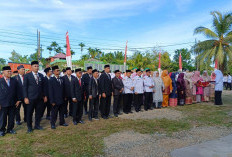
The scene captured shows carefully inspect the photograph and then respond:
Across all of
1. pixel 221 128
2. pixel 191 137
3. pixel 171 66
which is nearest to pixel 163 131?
pixel 191 137

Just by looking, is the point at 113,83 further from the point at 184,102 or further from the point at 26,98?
the point at 184,102

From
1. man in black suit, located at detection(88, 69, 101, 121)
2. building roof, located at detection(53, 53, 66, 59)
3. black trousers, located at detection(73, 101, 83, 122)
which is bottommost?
black trousers, located at detection(73, 101, 83, 122)

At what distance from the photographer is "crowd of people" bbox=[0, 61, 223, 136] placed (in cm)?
515

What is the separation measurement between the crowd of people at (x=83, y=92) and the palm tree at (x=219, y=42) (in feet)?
5.42

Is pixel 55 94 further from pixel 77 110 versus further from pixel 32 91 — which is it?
pixel 77 110

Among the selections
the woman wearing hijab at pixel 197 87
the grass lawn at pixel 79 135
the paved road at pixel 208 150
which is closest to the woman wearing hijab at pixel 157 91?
the grass lawn at pixel 79 135

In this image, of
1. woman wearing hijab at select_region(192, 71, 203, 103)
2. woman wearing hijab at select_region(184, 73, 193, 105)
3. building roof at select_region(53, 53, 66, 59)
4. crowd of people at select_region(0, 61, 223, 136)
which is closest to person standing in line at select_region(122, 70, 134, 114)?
crowd of people at select_region(0, 61, 223, 136)

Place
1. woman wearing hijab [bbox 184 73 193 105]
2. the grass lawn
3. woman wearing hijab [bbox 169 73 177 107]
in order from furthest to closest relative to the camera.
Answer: woman wearing hijab [bbox 184 73 193 105]
woman wearing hijab [bbox 169 73 177 107]
the grass lawn

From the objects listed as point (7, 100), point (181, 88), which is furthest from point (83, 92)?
point (181, 88)

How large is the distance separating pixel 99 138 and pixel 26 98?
7.60ft

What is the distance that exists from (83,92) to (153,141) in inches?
127

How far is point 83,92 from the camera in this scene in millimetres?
6617

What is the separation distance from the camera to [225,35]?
1165cm

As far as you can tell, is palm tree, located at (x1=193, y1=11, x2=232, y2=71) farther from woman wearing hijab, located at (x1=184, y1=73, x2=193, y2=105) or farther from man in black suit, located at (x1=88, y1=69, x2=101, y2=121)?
man in black suit, located at (x1=88, y1=69, x2=101, y2=121)
